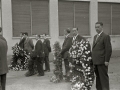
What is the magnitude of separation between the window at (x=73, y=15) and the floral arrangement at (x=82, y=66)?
10.1 m

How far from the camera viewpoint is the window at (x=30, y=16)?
15.3 meters

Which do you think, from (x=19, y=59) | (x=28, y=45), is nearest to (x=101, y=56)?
(x=28, y=45)

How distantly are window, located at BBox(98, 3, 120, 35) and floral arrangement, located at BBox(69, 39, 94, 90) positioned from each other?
39.6ft

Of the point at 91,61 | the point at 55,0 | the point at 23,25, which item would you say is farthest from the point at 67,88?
the point at 55,0

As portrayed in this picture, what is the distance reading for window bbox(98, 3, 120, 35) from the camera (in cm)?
1845

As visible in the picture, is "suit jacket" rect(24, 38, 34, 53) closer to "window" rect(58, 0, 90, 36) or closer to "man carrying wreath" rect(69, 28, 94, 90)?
"window" rect(58, 0, 90, 36)

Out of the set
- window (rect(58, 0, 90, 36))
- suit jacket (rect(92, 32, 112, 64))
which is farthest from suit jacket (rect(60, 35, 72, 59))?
window (rect(58, 0, 90, 36))

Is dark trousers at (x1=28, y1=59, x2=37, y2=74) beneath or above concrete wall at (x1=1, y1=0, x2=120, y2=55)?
beneath

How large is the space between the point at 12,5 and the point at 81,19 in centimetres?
558

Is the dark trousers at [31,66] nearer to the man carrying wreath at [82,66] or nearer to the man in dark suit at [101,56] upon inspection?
the man carrying wreath at [82,66]

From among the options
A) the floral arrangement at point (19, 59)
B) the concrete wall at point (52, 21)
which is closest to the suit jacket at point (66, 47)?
the floral arrangement at point (19, 59)

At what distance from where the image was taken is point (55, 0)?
1627cm

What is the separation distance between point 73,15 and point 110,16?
11.6 feet

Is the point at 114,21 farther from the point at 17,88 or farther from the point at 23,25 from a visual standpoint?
the point at 17,88
